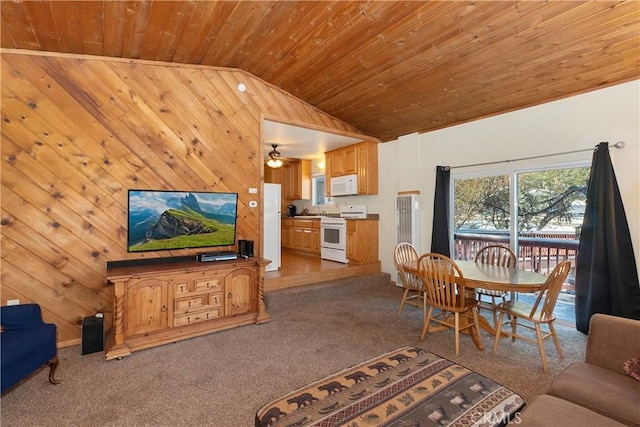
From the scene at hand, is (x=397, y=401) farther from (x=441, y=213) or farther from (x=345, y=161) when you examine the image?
(x=345, y=161)

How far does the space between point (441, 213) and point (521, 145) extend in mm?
1362

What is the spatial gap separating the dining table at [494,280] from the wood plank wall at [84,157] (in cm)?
305

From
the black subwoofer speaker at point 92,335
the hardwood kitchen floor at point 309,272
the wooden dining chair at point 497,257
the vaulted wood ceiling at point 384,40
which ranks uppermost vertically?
the vaulted wood ceiling at point 384,40

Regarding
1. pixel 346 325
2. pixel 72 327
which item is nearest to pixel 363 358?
pixel 346 325

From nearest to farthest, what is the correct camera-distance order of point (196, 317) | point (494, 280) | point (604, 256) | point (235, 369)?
point (235, 369) < point (494, 280) < point (604, 256) < point (196, 317)

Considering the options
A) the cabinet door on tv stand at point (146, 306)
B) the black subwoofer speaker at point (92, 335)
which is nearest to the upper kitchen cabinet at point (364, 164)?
the cabinet door on tv stand at point (146, 306)

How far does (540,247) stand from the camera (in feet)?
12.7

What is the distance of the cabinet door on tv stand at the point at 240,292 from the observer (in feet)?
11.4

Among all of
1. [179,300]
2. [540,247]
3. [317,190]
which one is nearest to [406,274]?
[540,247]

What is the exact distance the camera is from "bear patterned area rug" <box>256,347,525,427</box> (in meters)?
1.31

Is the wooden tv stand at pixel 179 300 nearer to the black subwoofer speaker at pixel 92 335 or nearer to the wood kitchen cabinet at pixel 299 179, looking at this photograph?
the black subwoofer speaker at pixel 92 335

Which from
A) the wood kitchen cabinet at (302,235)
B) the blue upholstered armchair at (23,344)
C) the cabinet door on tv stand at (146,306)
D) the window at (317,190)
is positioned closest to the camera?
the blue upholstered armchair at (23,344)

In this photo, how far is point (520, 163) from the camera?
3.85 meters

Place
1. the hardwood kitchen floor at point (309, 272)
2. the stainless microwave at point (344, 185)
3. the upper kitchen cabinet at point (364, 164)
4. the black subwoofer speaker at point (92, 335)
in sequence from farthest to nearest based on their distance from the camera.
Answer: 1. the stainless microwave at point (344, 185)
2. the upper kitchen cabinet at point (364, 164)
3. the hardwood kitchen floor at point (309, 272)
4. the black subwoofer speaker at point (92, 335)
